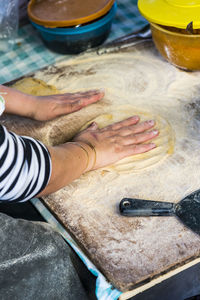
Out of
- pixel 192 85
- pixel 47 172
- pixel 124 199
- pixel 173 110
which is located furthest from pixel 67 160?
pixel 192 85

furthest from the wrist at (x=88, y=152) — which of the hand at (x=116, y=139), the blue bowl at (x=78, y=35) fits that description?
the blue bowl at (x=78, y=35)

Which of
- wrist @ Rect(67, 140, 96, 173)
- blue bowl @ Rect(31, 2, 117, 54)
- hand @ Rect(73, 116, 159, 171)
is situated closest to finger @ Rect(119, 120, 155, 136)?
hand @ Rect(73, 116, 159, 171)

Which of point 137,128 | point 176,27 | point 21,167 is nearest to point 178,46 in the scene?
point 176,27

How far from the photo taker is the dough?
1.43 m

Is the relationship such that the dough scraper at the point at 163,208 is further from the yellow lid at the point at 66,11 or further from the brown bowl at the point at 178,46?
the yellow lid at the point at 66,11

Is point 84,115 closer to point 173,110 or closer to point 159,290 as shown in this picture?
point 173,110

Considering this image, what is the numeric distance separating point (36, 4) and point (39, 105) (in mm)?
540

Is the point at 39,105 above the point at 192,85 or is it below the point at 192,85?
above

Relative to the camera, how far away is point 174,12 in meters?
1.25

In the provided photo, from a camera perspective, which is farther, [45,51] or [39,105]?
[45,51]

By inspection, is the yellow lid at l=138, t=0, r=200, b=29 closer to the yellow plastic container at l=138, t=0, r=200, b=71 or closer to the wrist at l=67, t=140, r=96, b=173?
the yellow plastic container at l=138, t=0, r=200, b=71

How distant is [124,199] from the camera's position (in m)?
1.04

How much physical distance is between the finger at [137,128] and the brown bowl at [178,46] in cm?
26

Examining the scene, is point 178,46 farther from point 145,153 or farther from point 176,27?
point 145,153
